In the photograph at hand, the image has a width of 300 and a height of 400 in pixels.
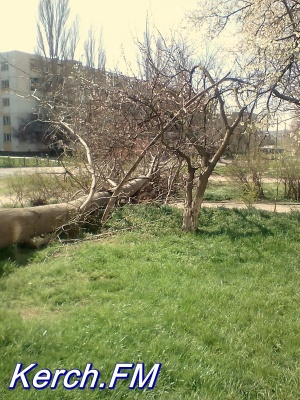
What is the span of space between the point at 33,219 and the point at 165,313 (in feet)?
10.7

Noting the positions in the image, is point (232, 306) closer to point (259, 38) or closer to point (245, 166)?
point (259, 38)

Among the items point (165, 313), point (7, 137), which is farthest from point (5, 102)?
point (165, 313)

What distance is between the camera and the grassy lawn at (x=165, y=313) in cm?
251

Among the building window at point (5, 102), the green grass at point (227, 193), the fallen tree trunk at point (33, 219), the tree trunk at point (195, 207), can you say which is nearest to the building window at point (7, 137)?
the building window at point (5, 102)

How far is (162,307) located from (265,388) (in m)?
1.27

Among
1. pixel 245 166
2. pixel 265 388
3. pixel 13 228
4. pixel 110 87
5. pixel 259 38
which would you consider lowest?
pixel 265 388

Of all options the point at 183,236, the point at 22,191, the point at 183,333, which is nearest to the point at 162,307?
the point at 183,333

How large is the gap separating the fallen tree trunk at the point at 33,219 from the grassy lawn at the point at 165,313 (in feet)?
0.83

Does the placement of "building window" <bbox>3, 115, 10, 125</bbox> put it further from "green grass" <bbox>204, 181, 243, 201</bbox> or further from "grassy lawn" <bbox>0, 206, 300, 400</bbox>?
"grassy lawn" <bbox>0, 206, 300, 400</bbox>

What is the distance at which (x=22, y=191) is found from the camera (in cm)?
962

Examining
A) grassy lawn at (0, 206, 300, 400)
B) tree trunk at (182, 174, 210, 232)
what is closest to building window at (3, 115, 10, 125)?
tree trunk at (182, 174, 210, 232)

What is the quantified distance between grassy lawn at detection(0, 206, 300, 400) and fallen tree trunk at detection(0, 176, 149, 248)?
252 millimetres

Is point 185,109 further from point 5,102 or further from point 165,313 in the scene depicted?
point 5,102

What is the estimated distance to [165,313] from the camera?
11.0 feet
